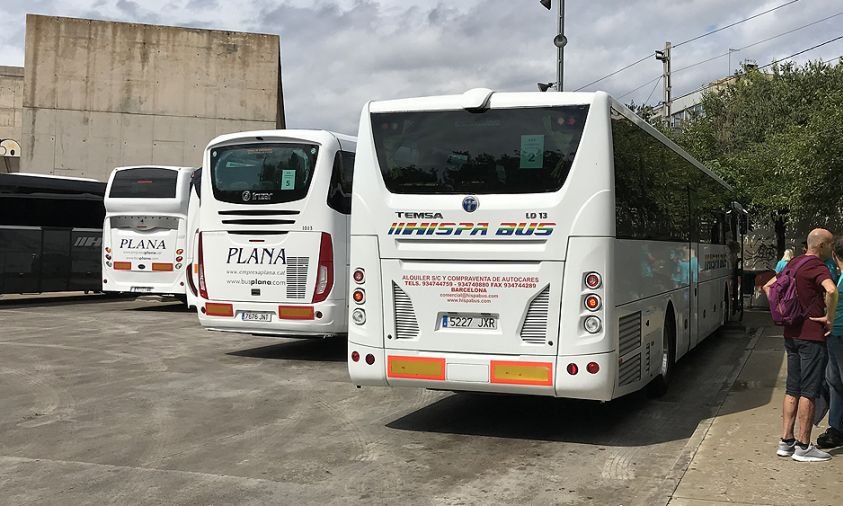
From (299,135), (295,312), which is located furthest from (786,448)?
(299,135)

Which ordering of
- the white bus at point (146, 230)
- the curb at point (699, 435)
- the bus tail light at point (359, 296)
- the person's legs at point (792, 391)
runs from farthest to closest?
the white bus at point (146, 230), the bus tail light at point (359, 296), the person's legs at point (792, 391), the curb at point (699, 435)

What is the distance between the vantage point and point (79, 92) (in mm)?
37438

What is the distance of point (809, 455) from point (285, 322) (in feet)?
24.0

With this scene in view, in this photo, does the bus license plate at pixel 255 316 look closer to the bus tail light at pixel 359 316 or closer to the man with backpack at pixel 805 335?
the bus tail light at pixel 359 316

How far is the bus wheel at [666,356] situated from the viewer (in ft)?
30.4

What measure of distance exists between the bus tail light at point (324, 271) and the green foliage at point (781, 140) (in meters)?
12.0

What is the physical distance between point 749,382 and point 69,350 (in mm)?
10291

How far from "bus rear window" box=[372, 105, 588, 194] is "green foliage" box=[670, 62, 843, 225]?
12.8 metres

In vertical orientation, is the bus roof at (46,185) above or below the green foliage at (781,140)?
below

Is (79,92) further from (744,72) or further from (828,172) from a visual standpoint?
(744,72)

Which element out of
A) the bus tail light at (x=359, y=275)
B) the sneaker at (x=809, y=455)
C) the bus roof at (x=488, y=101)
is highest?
the bus roof at (x=488, y=101)

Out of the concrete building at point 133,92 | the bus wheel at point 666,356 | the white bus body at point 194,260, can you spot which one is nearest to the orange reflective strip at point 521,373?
the bus wheel at point 666,356

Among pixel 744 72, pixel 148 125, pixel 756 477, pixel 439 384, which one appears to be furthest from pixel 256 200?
pixel 744 72

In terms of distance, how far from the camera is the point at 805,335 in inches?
250
